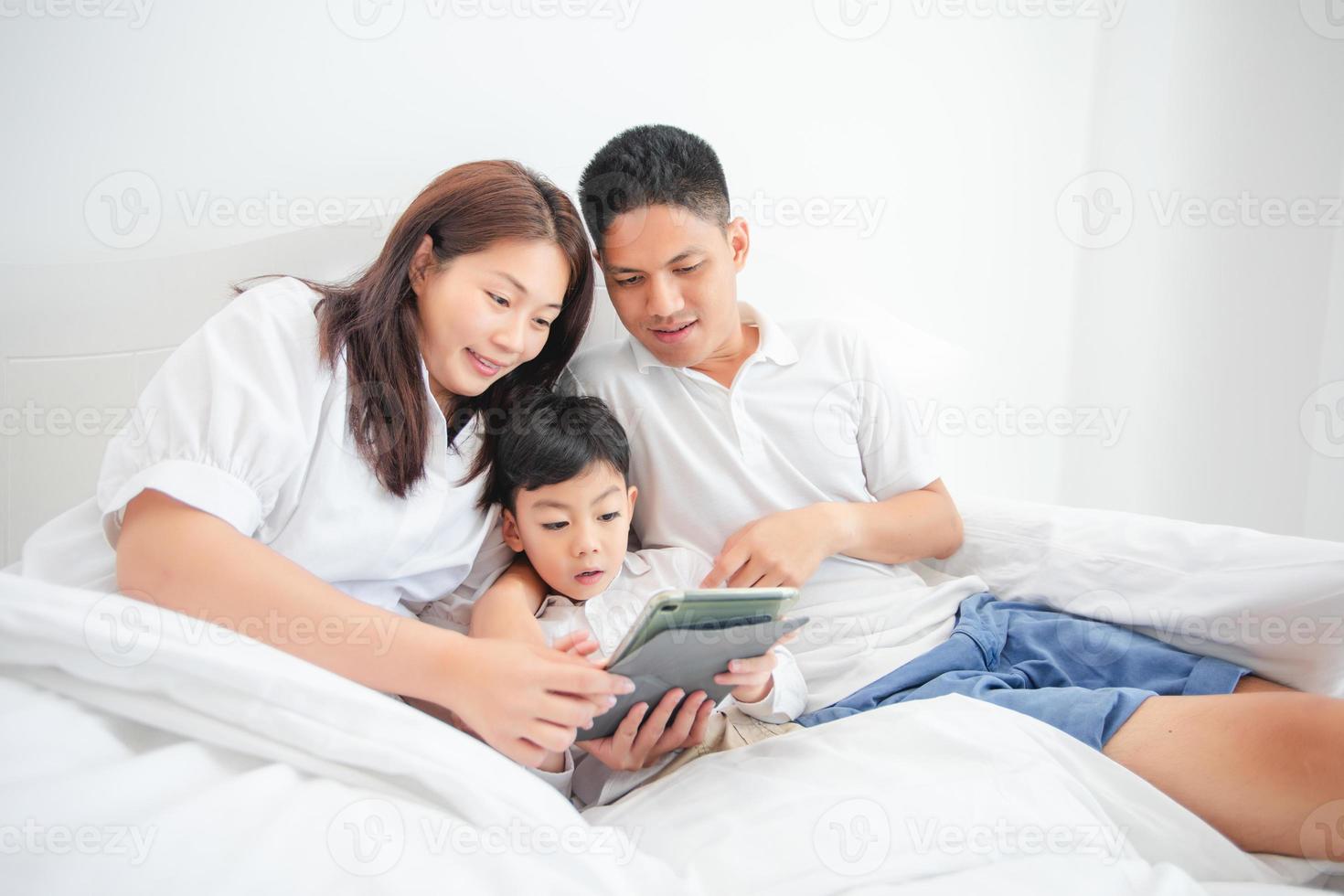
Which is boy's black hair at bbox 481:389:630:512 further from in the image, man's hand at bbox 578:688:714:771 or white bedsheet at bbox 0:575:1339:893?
white bedsheet at bbox 0:575:1339:893

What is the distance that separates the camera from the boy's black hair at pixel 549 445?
1.18 meters

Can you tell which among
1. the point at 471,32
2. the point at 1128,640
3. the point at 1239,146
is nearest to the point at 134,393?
the point at 471,32

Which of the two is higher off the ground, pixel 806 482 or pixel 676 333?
pixel 676 333

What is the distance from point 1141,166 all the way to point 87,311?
2263 mm

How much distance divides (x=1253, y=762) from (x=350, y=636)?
0.92m

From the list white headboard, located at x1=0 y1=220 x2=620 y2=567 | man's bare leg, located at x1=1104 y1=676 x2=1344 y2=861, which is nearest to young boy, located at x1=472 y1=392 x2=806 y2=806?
man's bare leg, located at x1=1104 y1=676 x2=1344 y2=861

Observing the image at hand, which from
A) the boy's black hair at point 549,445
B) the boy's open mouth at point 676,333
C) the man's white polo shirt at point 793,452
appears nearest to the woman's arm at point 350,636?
the boy's black hair at point 549,445

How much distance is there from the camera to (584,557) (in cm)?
118

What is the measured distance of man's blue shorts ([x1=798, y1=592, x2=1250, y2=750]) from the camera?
0.99 metres

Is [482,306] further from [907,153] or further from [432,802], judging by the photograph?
[907,153]

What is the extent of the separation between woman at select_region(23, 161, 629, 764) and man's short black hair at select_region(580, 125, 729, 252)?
111mm

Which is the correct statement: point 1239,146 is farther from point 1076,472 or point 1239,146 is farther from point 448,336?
point 448,336

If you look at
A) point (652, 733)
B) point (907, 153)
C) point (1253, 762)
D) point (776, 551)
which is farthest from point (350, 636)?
point (907, 153)

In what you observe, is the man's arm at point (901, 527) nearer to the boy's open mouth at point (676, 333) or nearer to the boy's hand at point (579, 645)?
the boy's open mouth at point (676, 333)
